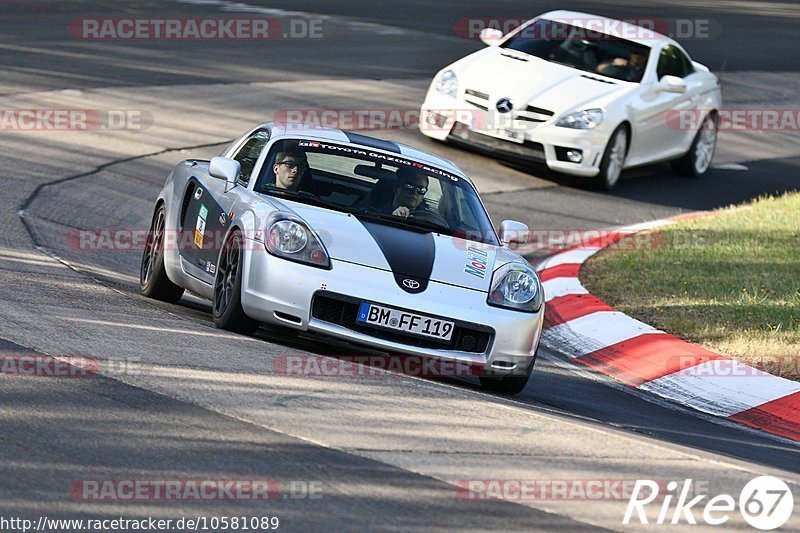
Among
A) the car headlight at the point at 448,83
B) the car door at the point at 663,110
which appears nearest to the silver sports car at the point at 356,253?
the car headlight at the point at 448,83

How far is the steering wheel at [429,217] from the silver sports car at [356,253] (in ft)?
0.04

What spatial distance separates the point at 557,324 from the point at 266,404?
4.51m

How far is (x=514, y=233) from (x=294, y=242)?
1.62 metres

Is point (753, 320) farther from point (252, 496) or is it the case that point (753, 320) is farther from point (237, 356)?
point (252, 496)

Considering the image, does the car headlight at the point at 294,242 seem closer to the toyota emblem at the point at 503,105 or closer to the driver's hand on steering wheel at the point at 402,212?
the driver's hand on steering wheel at the point at 402,212

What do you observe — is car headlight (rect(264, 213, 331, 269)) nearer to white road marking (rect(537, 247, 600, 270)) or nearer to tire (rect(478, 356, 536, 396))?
tire (rect(478, 356, 536, 396))

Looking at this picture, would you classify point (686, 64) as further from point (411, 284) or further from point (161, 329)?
point (161, 329)

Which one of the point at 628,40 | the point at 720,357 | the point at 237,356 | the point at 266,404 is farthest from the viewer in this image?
the point at 628,40

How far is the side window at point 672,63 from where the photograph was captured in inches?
635

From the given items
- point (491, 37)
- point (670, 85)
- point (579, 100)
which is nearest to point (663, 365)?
point (579, 100)

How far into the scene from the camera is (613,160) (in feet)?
50.1

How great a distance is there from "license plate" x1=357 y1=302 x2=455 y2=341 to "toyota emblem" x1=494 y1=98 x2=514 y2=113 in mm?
7628

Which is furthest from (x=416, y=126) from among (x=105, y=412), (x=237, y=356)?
(x=105, y=412)

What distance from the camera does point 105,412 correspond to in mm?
5730
